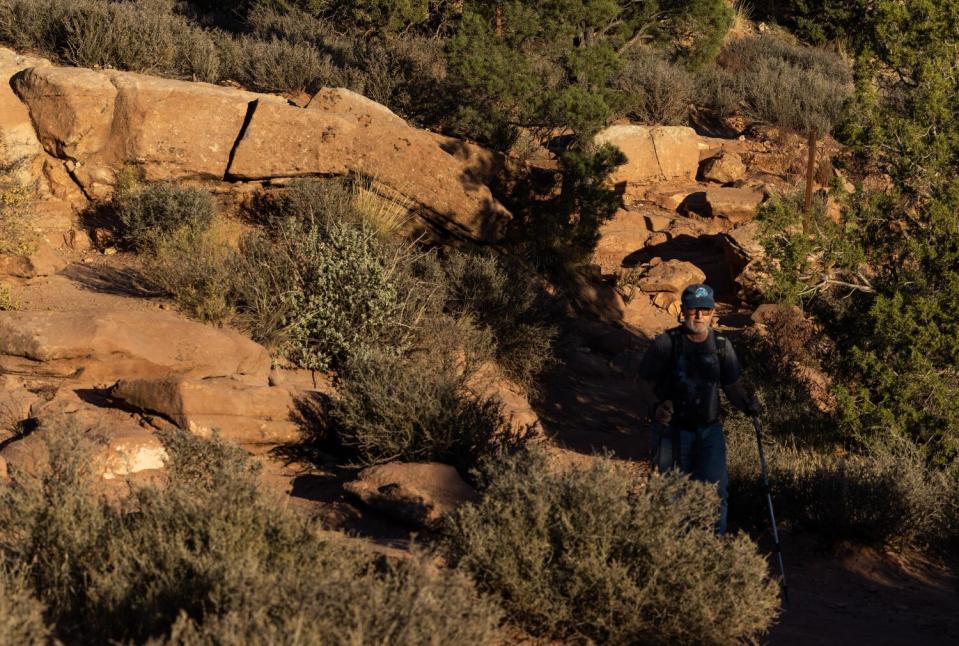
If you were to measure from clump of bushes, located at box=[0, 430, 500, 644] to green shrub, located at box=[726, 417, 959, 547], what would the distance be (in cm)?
379

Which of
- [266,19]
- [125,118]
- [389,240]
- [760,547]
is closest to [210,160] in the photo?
[125,118]

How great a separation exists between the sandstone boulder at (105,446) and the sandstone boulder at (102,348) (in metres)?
0.61

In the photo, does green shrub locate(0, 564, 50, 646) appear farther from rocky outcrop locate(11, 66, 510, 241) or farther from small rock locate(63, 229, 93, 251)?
rocky outcrop locate(11, 66, 510, 241)

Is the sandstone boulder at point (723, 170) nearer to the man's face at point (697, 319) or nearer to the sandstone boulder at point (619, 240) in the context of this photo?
the sandstone boulder at point (619, 240)

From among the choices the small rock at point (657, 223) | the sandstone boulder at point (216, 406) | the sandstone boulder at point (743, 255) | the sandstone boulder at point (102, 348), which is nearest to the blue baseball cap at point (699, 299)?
the sandstone boulder at point (216, 406)

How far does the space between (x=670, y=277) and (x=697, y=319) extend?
9.84m

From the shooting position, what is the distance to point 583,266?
46.2ft

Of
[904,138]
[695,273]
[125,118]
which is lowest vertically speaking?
[695,273]

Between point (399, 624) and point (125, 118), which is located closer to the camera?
point (399, 624)

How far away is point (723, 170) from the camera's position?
1961 cm

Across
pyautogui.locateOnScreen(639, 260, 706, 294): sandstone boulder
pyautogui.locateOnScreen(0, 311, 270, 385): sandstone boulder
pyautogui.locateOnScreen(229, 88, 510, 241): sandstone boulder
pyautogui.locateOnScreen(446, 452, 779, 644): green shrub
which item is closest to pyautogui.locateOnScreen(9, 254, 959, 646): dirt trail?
pyautogui.locateOnScreen(446, 452, 779, 644): green shrub

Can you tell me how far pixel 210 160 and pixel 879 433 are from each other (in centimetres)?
768

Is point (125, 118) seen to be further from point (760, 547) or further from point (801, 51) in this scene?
point (801, 51)

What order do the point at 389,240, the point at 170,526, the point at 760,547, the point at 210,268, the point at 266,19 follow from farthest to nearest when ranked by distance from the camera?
the point at 266,19, the point at 389,240, the point at 210,268, the point at 760,547, the point at 170,526
